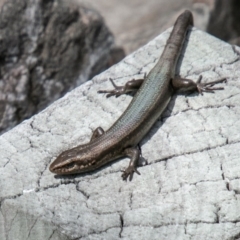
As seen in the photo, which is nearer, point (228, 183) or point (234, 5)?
point (228, 183)

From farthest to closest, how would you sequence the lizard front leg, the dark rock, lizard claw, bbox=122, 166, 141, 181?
1. the dark rock
2. the lizard front leg
3. lizard claw, bbox=122, 166, 141, 181

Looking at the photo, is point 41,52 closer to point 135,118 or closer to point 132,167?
point 135,118

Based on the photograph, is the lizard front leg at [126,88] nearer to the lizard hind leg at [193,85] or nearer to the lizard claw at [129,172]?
the lizard hind leg at [193,85]

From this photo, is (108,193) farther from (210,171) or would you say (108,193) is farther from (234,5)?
(234,5)

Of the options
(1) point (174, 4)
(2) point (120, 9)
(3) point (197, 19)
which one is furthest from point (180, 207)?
(2) point (120, 9)

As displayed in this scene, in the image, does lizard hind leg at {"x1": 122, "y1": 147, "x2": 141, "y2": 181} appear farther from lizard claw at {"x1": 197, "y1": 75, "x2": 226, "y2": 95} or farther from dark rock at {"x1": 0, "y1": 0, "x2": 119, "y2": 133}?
dark rock at {"x1": 0, "y1": 0, "x2": 119, "y2": 133}

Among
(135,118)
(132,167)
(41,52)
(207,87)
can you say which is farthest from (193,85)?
(41,52)

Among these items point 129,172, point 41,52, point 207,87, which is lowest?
point 129,172

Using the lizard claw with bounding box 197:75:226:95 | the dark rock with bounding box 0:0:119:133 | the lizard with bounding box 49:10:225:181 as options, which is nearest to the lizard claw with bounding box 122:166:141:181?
the lizard with bounding box 49:10:225:181
